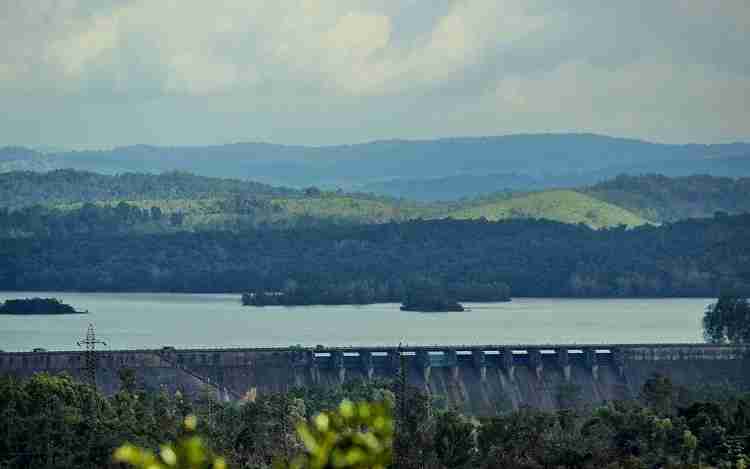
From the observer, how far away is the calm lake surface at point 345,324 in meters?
135

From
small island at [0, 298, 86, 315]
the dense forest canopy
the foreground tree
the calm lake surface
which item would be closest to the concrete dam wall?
the foreground tree

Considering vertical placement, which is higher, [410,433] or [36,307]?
[36,307]

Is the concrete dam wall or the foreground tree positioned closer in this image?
the concrete dam wall

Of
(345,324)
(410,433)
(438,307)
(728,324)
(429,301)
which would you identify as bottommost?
(410,433)

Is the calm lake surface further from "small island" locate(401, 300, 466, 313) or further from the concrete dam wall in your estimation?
the concrete dam wall

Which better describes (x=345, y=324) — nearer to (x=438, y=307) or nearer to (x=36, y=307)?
(x=438, y=307)

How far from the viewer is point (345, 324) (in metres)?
156

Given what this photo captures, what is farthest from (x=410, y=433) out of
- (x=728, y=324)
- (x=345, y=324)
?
(x=345, y=324)

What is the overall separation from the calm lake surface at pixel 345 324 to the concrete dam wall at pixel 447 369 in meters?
20.2

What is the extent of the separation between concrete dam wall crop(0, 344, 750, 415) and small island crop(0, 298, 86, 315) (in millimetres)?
58166

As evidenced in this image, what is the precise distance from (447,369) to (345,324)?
51.7m

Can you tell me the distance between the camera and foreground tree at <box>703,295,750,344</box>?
126125mm

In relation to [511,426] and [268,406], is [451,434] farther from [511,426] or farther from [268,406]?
[268,406]

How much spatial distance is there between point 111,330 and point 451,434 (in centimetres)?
8628
